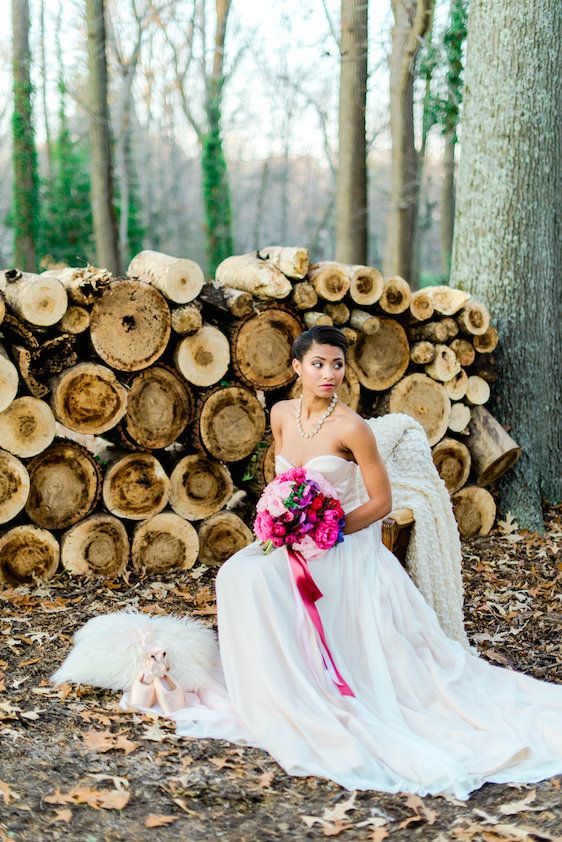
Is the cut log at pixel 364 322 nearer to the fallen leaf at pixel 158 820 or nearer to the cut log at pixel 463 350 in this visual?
the cut log at pixel 463 350

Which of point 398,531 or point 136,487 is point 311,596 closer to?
point 398,531

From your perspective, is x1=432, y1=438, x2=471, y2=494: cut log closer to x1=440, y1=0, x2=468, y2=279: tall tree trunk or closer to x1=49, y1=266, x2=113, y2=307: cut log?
x1=49, y1=266, x2=113, y2=307: cut log

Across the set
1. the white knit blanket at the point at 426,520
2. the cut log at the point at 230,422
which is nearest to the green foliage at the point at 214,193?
the cut log at the point at 230,422

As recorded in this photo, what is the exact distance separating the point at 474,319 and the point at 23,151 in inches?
533

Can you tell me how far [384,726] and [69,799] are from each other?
125cm

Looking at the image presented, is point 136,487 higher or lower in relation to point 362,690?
higher

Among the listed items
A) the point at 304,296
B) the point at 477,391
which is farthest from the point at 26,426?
the point at 477,391

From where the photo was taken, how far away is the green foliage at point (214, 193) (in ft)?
72.1

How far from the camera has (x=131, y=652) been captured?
407 centimetres

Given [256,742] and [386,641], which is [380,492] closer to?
[386,641]

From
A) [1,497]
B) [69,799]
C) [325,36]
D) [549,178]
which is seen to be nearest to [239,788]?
[69,799]

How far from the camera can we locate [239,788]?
3168 millimetres

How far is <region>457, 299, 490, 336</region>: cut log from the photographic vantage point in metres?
6.43

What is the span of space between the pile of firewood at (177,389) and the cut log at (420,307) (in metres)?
0.01
